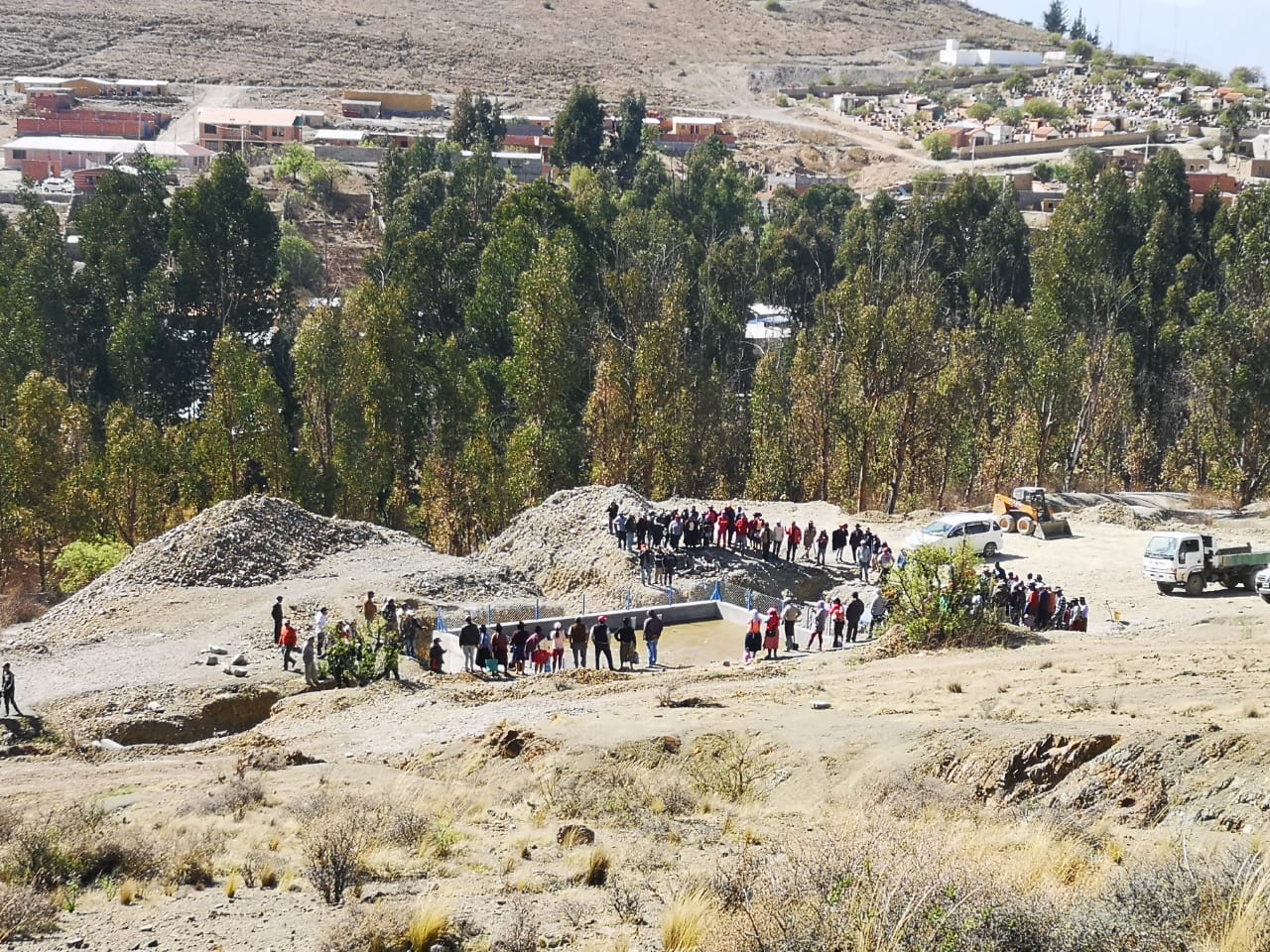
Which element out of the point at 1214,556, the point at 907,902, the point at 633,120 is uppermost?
the point at 633,120

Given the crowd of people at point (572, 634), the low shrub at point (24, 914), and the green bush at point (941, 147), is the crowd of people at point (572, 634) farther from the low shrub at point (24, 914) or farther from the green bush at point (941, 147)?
the green bush at point (941, 147)

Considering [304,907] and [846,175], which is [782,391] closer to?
[304,907]

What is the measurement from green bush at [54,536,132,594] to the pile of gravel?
14.7 ft

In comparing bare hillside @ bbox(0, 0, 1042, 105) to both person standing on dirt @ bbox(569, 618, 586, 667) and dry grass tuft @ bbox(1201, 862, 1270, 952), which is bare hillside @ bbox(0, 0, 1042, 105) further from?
dry grass tuft @ bbox(1201, 862, 1270, 952)

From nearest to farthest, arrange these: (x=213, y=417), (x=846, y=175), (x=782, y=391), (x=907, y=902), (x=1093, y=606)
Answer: (x=907, y=902) → (x=1093, y=606) → (x=213, y=417) → (x=782, y=391) → (x=846, y=175)

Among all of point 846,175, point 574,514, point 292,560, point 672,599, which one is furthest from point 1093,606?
point 846,175

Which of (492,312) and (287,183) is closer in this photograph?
(492,312)

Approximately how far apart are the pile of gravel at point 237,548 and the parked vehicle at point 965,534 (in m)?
13.0

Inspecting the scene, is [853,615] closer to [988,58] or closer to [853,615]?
[853,615]

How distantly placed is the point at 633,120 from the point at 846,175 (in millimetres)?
25577

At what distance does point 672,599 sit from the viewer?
29719 mm

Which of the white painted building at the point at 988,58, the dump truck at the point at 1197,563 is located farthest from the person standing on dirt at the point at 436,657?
the white painted building at the point at 988,58

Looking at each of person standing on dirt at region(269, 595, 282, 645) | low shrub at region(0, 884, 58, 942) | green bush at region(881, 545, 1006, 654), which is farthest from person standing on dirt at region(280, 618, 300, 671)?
low shrub at region(0, 884, 58, 942)

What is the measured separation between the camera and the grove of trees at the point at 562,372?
4297 cm
